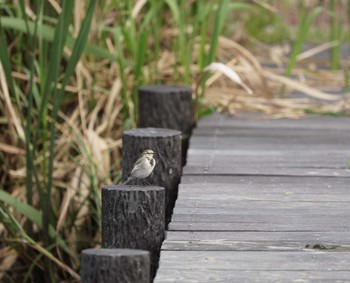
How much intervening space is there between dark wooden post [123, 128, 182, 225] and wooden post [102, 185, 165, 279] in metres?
0.71

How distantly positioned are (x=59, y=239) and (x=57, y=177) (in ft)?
2.01

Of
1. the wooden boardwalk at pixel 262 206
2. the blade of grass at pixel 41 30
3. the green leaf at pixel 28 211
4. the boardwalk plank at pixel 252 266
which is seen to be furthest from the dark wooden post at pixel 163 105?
the boardwalk plank at pixel 252 266

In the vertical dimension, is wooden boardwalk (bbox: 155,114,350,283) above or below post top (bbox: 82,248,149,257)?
below

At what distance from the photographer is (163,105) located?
15.7 ft

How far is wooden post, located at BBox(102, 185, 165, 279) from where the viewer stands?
9.98 ft

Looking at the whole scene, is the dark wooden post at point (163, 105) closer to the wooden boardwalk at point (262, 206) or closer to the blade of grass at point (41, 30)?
the wooden boardwalk at point (262, 206)

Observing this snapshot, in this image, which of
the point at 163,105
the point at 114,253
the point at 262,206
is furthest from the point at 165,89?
the point at 114,253

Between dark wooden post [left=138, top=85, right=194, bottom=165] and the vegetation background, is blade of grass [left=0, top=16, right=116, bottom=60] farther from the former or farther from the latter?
dark wooden post [left=138, top=85, right=194, bottom=165]

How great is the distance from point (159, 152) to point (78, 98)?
1.34 metres

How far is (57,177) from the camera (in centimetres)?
486

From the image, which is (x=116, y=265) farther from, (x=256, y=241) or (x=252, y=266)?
(x=256, y=241)

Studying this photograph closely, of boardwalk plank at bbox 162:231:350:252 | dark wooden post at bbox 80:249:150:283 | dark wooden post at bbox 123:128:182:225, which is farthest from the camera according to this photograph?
dark wooden post at bbox 123:128:182:225

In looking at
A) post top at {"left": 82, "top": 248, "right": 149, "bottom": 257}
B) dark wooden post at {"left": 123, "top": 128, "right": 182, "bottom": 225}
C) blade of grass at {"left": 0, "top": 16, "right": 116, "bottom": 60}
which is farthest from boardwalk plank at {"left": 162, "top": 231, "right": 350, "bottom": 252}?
blade of grass at {"left": 0, "top": 16, "right": 116, "bottom": 60}

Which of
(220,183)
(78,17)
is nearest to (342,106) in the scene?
(78,17)
